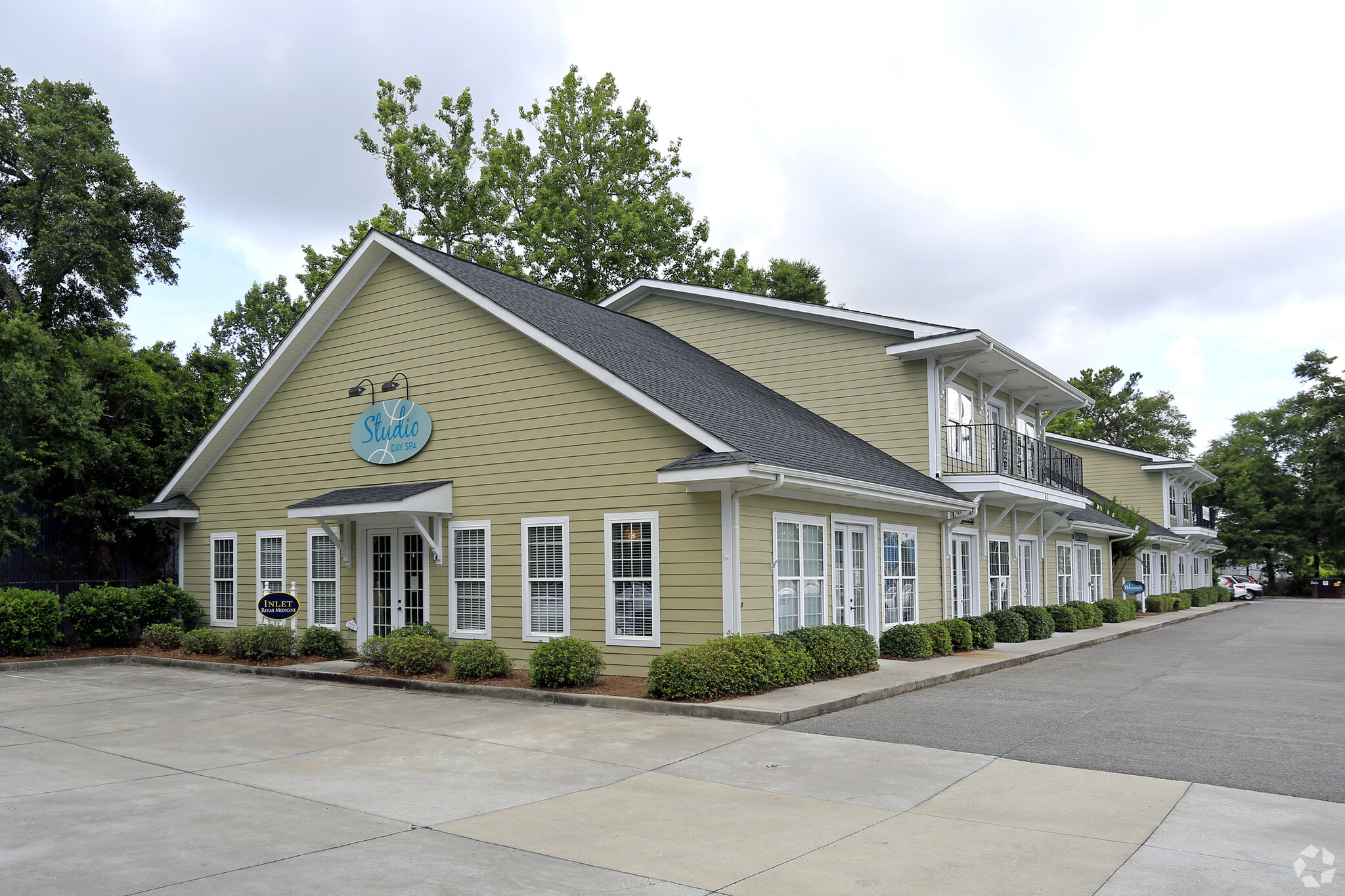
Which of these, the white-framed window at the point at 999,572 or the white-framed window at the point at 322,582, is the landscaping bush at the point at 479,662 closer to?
the white-framed window at the point at 322,582

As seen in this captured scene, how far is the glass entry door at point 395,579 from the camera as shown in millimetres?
16531

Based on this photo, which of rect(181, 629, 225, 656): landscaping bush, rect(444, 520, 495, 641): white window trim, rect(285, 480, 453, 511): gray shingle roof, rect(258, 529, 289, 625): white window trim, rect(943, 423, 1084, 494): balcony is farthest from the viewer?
rect(943, 423, 1084, 494): balcony

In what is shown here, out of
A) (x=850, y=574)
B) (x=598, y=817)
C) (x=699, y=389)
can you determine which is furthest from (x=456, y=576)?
(x=598, y=817)

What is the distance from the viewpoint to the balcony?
65.9 ft

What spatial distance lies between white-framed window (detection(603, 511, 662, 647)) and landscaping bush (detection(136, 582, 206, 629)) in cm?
1054

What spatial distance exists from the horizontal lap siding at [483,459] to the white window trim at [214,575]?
0.15 m

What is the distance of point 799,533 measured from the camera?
14617 mm

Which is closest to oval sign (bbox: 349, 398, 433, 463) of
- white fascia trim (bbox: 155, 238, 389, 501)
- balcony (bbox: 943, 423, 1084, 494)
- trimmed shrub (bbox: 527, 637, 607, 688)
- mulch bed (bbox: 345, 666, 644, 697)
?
white fascia trim (bbox: 155, 238, 389, 501)

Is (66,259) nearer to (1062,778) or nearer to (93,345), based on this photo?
(93,345)

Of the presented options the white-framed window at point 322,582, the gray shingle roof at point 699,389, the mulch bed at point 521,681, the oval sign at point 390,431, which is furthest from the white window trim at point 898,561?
the white-framed window at point 322,582

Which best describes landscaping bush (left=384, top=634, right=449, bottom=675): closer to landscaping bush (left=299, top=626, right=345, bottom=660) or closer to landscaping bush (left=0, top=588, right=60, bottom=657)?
landscaping bush (left=299, top=626, right=345, bottom=660)

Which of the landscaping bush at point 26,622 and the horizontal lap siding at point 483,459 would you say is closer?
the horizontal lap siding at point 483,459

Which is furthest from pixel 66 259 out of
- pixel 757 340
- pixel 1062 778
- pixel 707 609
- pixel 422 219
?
pixel 1062 778

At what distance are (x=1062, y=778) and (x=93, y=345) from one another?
888 inches
